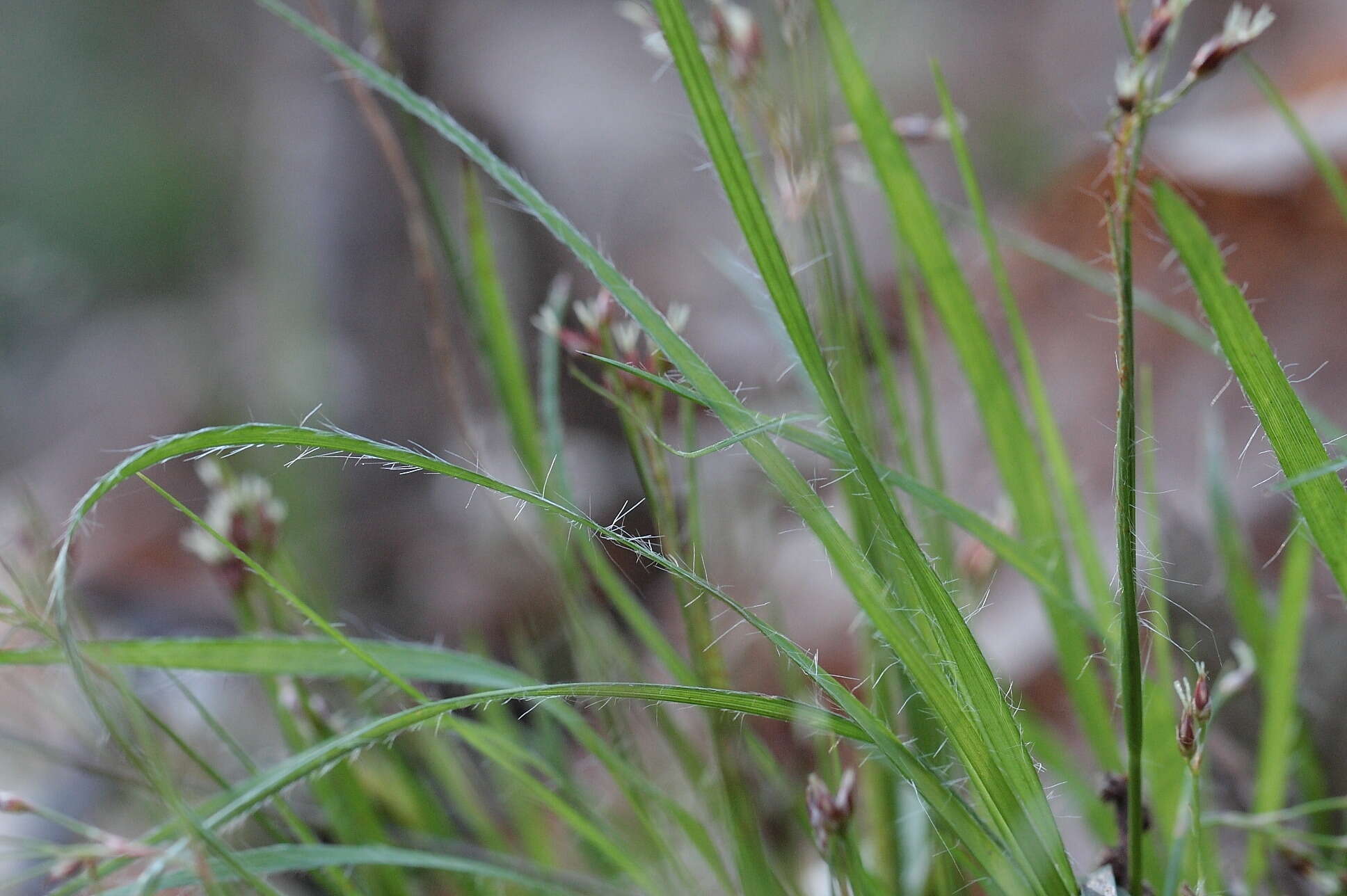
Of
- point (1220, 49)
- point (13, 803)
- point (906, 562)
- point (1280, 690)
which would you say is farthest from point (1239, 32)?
point (13, 803)

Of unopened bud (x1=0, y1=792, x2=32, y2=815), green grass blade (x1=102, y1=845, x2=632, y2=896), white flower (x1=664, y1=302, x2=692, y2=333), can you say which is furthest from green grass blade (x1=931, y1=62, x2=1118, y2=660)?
unopened bud (x1=0, y1=792, x2=32, y2=815)

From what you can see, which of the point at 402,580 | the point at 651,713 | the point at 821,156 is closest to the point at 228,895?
the point at 651,713

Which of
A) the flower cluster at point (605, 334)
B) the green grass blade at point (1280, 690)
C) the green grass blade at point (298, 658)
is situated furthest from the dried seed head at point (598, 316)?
the green grass blade at point (1280, 690)

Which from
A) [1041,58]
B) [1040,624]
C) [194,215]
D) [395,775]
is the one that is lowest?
[1040,624]

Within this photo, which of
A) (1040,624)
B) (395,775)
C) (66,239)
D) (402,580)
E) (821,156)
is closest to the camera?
(821,156)

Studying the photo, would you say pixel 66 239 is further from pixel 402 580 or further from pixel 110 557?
pixel 402 580

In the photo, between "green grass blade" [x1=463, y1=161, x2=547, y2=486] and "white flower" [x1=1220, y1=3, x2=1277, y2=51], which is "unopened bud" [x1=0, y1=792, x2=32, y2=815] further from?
"white flower" [x1=1220, y1=3, x2=1277, y2=51]

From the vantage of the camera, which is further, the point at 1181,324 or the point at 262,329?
the point at 262,329
